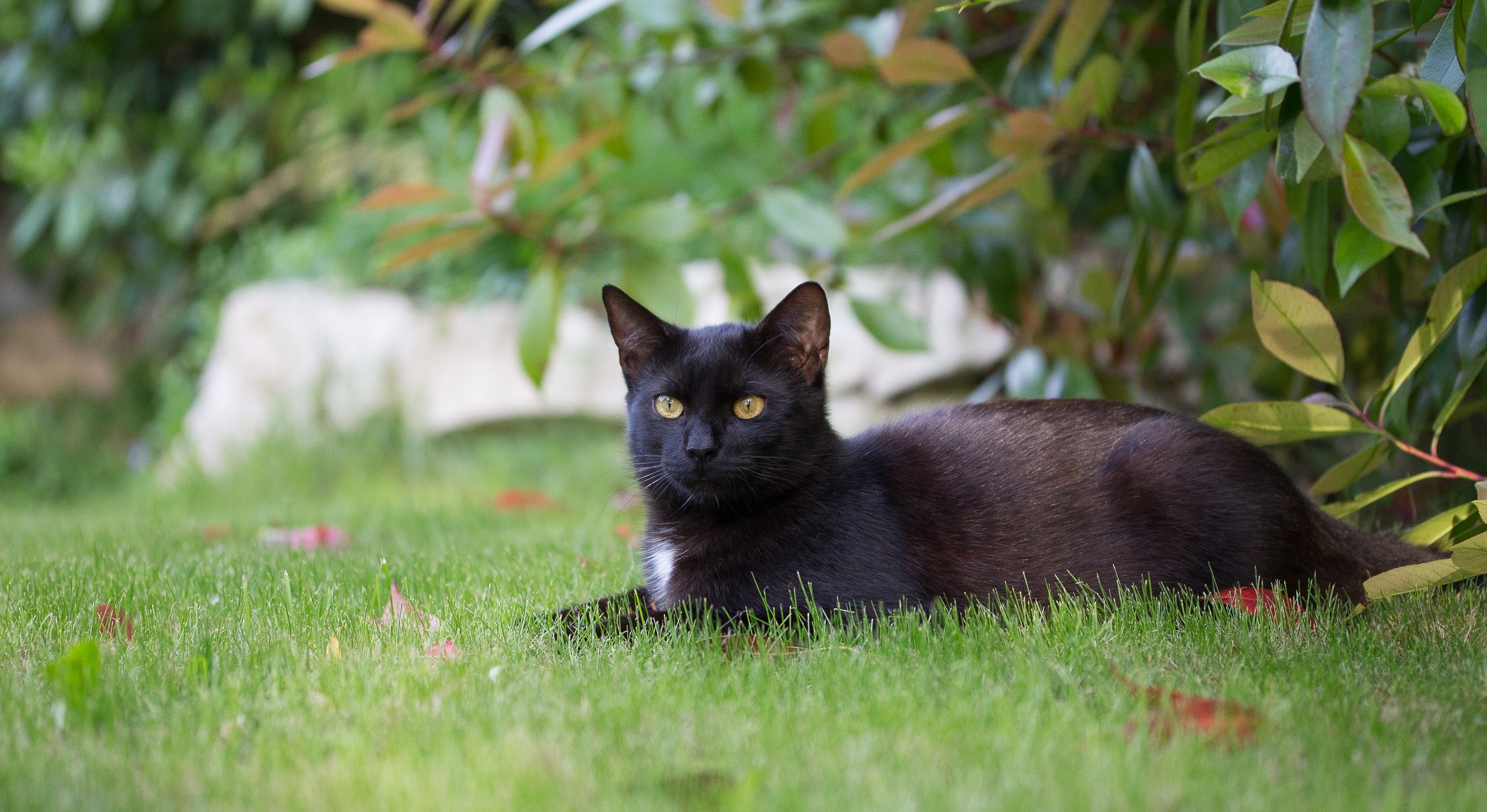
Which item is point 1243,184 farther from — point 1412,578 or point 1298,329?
point 1412,578

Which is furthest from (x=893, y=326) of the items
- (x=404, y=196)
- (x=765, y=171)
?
(x=765, y=171)

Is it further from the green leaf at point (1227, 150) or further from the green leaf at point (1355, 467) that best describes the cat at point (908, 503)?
the green leaf at point (1227, 150)

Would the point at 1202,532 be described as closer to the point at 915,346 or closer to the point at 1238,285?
the point at 915,346

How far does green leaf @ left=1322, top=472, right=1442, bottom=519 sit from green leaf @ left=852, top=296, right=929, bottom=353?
114cm

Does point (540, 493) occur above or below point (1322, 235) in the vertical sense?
A: below

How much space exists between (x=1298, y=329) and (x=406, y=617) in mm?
1817

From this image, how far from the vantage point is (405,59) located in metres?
6.54

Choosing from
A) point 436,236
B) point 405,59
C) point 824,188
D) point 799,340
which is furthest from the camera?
point 405,59

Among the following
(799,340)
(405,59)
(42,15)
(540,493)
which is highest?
(42,15)

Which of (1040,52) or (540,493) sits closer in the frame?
(1040,52)

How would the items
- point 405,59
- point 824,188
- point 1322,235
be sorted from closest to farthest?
1. point 1322,235
2. point 824,188
3. point 405,59

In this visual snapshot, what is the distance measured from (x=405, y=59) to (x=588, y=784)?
19.4 ft

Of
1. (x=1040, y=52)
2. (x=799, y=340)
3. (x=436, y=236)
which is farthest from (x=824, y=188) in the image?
(x=799, y=340)

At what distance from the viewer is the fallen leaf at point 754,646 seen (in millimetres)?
1998
